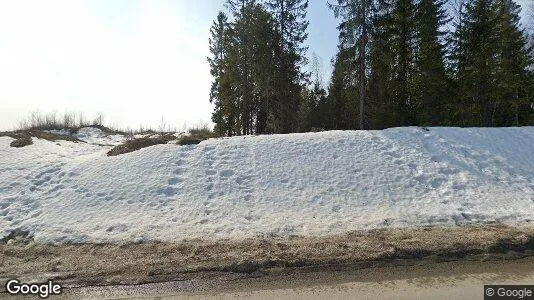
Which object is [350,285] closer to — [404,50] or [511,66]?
[404,50]

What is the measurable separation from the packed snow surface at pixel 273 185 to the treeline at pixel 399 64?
840 centimetres

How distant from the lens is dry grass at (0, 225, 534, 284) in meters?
6.67

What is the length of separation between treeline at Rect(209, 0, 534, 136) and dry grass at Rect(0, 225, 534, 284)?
14.5 meters

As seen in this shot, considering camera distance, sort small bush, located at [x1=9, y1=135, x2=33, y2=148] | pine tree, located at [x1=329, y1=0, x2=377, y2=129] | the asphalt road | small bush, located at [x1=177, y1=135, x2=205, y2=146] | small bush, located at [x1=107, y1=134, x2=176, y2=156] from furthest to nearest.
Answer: pine tree, located at [x1=329, y1=0, x2=377, y2=129] → small bush, located at [x1=9, y1=135, x2=33, y2=148] → small bush, located at [x1=107, y1=134, x2=176, y2=156] → small bush, located at [x1=177, y1=135, x2=205, y2=146] → the asphalt road

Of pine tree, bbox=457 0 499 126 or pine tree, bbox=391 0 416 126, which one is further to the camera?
pine tree, bbox=391 0 416 126

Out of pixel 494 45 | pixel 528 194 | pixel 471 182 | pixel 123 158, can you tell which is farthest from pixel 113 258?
pixel 494 45

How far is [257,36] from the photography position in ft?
82.2

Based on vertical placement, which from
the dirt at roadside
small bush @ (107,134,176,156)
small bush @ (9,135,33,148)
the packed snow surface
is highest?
small bush @ (9,135,33,148)

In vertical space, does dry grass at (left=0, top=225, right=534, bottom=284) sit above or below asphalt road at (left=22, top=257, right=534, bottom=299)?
above

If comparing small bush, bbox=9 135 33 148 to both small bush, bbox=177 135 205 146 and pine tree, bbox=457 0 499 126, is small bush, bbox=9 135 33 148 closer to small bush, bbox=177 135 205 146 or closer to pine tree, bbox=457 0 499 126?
small bush, bbox=177 135 205 146

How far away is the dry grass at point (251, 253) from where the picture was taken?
6672mm

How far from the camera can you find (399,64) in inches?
938

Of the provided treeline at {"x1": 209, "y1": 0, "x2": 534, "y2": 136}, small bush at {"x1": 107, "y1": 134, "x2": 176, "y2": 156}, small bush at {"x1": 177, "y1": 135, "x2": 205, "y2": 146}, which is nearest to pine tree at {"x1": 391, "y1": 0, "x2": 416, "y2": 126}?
treeline at {"x1": 209, "y1": 0, "x2": 534, "y2": 136}

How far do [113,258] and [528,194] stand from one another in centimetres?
1065
